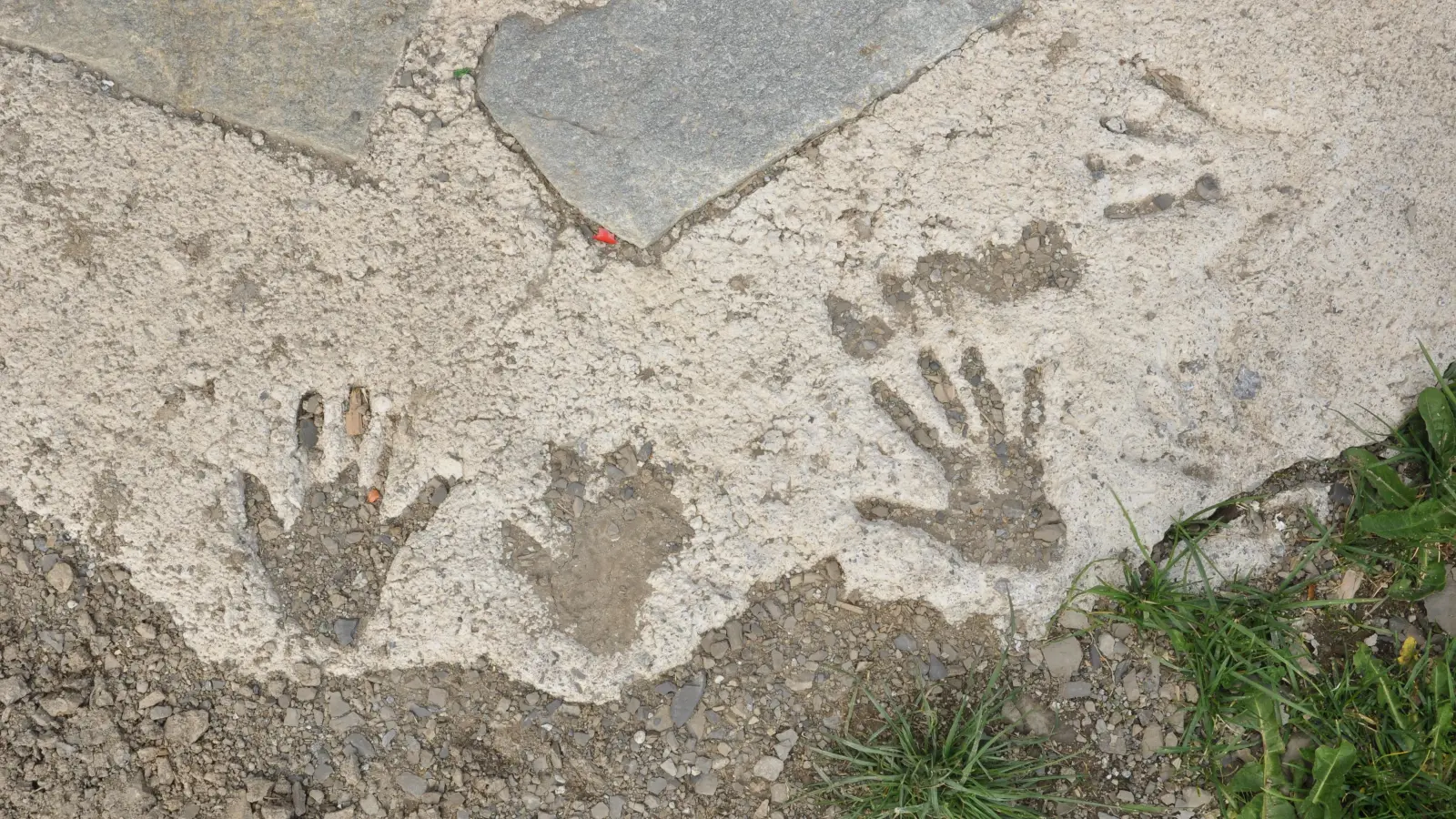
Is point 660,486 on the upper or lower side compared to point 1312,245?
lower

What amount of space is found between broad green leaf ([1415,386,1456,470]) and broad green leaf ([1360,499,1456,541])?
0.11 m

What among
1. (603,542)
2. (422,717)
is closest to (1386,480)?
(603,542)

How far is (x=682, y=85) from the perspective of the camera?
216 centimetres

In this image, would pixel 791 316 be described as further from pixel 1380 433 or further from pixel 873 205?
pixel 1380 433

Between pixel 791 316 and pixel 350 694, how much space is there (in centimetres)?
122

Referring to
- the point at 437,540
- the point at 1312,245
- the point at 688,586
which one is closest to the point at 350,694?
the point at 437,540

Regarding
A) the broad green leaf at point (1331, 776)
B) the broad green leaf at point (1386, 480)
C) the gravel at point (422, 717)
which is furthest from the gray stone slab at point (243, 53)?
the broad green leaf at point (1331, 776)

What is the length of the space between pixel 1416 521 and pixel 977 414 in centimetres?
97

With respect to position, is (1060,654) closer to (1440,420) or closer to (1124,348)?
(1124,348)

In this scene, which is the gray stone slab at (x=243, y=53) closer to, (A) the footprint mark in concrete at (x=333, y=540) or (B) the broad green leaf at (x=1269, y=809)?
(A) the footprint mark in concrete at (x=333, y=540)

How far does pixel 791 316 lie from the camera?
2125mm

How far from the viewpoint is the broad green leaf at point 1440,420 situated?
2148mm

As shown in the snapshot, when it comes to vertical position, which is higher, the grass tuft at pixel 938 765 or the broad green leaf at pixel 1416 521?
the broad green leaf at pixel 1416 521

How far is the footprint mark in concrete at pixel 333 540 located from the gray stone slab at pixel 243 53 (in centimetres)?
62
